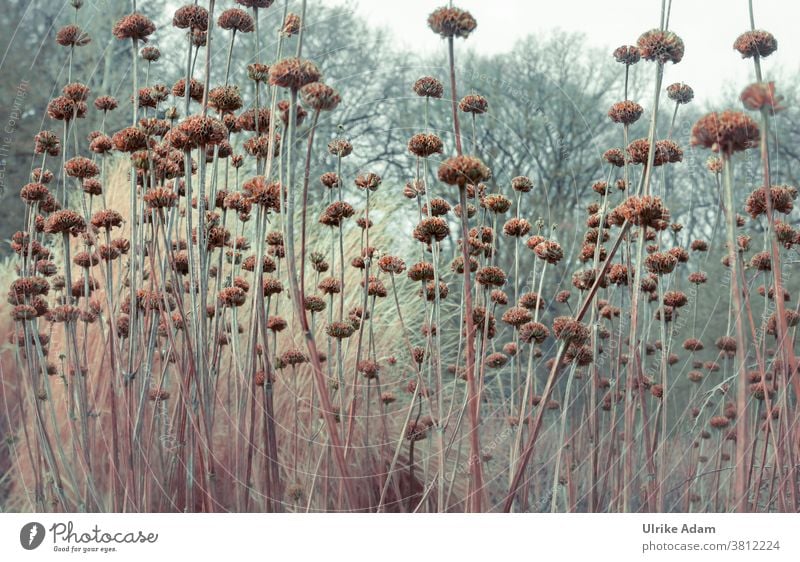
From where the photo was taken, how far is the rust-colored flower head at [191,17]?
4.08 ft

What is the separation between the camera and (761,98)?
106 centimetres

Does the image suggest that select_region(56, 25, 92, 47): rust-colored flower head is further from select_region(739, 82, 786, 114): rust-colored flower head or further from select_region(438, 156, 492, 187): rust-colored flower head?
select_region(739, 82, 786, 114): rust-colored flower head

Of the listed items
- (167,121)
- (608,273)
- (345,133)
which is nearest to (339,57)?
(345,133)

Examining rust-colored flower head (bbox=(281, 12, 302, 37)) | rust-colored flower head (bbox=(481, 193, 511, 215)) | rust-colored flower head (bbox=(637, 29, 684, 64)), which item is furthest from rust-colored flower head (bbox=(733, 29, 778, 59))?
rust-colored flower head (bbox=(281, 12, 302, 37))

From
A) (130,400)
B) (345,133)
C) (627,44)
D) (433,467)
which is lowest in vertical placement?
(433,467)

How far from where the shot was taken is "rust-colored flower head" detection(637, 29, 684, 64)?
3.78ft

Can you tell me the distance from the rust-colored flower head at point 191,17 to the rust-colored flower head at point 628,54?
2.41ft

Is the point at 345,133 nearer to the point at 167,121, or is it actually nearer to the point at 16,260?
the point at 167,121

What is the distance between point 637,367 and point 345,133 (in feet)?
2.31

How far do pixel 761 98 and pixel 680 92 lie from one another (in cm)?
31

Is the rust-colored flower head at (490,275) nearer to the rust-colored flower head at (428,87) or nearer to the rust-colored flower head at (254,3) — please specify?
the rust-colored flower head at (428,87)
